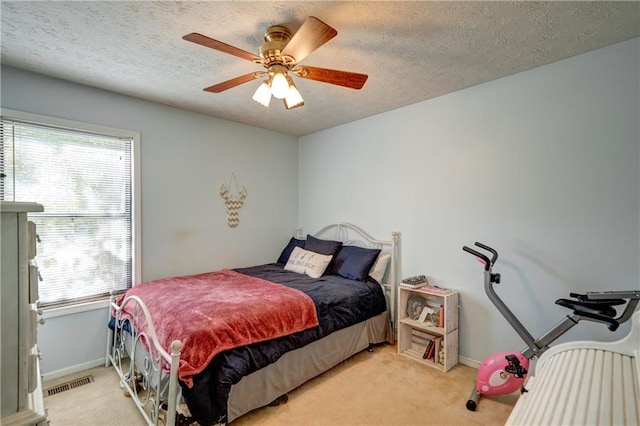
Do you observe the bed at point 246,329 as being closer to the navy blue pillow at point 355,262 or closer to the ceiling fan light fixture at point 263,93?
the navy blue pillow at point 355,262

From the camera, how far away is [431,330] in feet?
8.81

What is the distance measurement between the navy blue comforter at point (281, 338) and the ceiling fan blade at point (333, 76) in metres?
1.72

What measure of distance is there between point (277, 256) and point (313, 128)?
189cm

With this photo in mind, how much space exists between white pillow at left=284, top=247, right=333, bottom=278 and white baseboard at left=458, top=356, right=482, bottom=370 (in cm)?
157

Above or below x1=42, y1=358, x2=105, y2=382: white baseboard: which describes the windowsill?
above

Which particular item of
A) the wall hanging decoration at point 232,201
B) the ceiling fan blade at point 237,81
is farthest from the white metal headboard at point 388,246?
the ceiling fan blade at point 237,81

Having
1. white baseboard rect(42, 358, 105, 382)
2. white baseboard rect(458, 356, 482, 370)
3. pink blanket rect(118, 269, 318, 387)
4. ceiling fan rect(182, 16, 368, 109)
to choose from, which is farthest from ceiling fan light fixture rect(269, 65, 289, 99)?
white baseboard rect(42, 358, 105, 382)

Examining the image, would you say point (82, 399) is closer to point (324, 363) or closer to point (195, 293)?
point (195, 293)

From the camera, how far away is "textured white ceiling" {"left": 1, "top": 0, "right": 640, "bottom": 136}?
1.67m

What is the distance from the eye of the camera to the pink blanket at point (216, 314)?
1.78 m

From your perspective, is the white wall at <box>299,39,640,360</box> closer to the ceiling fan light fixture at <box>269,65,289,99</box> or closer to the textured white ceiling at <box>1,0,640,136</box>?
the textured white ceiling at <box>1,0,640,136</box>

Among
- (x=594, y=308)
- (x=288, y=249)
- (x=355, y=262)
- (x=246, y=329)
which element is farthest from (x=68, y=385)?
(x=594, y=308)

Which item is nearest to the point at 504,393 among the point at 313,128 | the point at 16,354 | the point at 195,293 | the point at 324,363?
the point at 324,363

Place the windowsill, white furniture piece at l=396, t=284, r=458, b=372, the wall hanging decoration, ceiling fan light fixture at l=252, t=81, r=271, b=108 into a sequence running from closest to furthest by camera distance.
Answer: ceiling fan light fixture at l=252, t=81, r=271, b=108 → the windowsill → white furniture piece at l=396, t=284, r=458, b=372 → the wall hanging decoration
